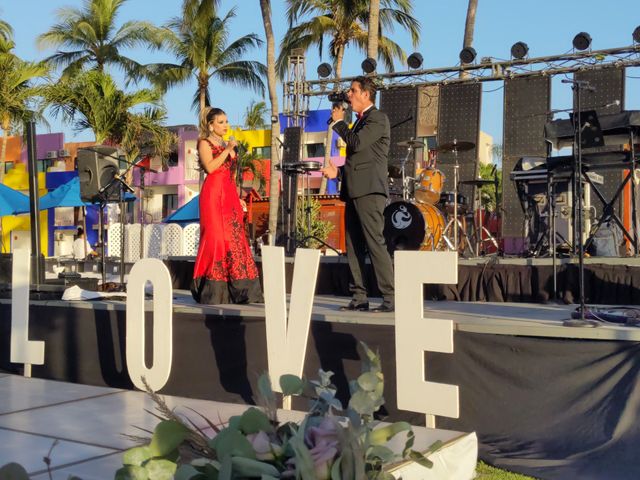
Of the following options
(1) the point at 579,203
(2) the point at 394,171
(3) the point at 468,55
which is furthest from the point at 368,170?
(3) the point at 468,55

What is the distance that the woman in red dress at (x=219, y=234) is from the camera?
5.93 meters

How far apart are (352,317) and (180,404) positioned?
Answer: 1904mm

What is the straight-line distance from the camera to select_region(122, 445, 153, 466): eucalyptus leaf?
3.85 feet

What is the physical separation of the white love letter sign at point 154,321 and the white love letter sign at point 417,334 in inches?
50.2

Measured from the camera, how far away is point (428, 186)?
418 inches

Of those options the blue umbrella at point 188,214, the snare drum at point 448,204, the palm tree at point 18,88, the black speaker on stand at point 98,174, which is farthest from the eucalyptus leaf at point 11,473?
the palm tree at point 18,88

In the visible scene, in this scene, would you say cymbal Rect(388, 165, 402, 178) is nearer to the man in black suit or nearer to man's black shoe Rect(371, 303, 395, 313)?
the man in black suit

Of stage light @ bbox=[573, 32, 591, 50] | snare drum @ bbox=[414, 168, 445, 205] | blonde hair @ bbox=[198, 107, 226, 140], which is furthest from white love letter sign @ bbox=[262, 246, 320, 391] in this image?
stage light @ bbox=[573, 32, 591, 50]

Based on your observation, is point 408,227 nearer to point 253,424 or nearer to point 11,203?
point 253,424

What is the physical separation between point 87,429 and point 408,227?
6.22 meters

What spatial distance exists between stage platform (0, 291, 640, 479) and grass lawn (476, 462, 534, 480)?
37mm

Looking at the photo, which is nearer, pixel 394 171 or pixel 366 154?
pixel 366 154

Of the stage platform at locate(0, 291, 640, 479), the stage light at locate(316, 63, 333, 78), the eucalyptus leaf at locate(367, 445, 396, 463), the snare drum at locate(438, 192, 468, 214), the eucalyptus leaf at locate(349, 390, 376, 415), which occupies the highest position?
the stage light at locate(316, 63, 333, 78)

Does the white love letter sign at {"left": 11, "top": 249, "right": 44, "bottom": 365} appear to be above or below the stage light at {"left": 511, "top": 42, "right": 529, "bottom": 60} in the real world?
below
